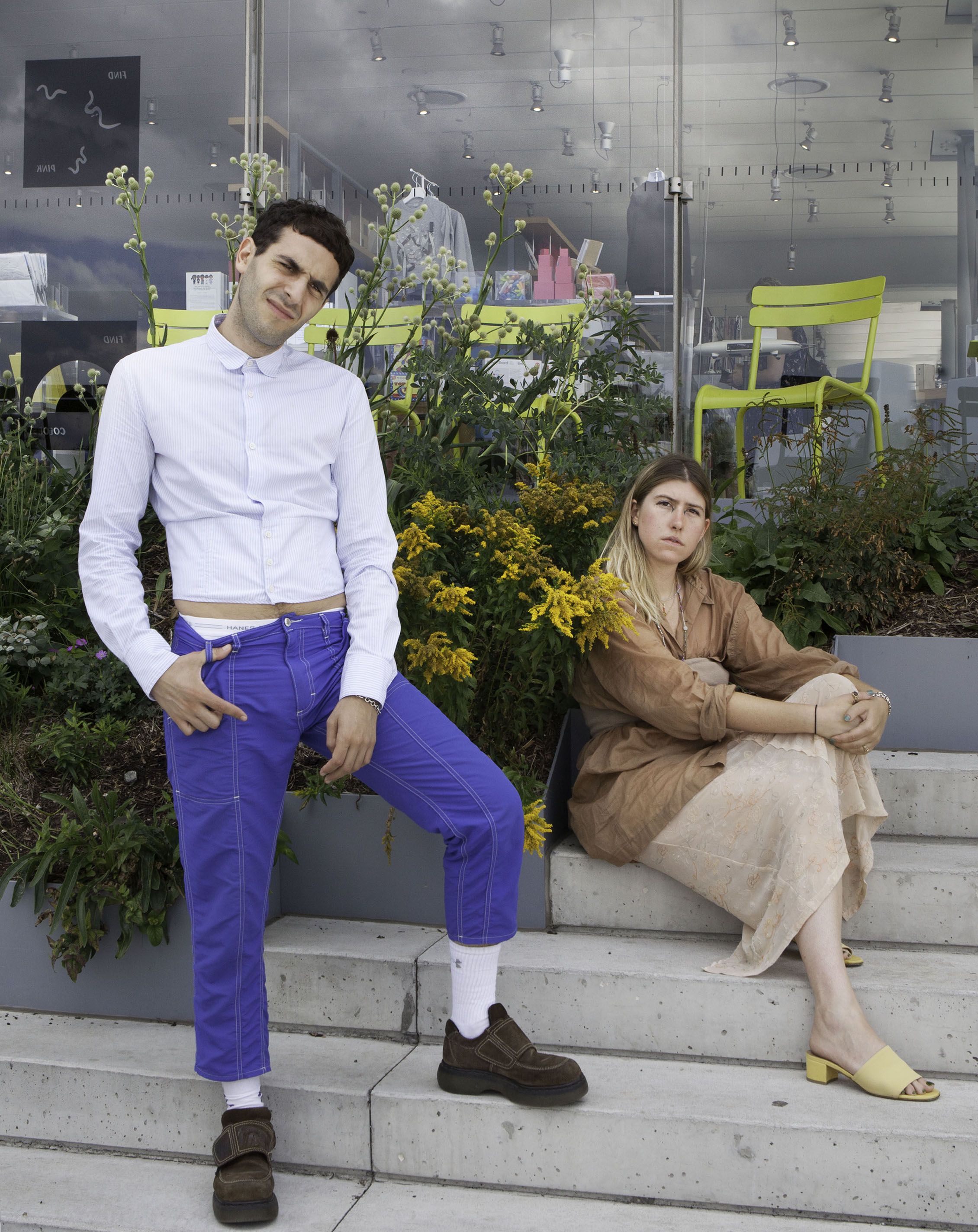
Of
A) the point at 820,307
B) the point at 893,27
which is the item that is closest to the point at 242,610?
the point at 820,307

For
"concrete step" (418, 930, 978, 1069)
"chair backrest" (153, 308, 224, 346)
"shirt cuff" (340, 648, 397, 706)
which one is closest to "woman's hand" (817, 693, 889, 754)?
"concrete step" (418, 930, 978, 1069)

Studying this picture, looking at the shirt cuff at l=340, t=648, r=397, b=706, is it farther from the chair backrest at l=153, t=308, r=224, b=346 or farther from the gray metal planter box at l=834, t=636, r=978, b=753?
the chair backrest at l=153, t=308, r=224, b=346

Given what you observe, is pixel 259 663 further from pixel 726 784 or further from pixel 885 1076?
pixel 885 1076

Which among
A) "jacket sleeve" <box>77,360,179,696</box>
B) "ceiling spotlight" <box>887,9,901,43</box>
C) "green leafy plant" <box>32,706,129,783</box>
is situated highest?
"ceiling spotlight" <box>887,9,901,43</box>

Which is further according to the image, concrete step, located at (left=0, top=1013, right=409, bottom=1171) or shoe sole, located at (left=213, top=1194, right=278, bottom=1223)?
concrete step, located at (left=0, top=1013, right=409, bottom=1171)

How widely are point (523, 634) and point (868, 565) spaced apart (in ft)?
4.80

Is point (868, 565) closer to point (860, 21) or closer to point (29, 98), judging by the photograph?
point (860, 21)

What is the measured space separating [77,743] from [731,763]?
5.10 feet

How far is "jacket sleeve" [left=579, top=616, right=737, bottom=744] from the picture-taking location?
2.24 m

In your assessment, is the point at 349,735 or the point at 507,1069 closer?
the point at 349,735

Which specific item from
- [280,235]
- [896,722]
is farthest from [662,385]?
[280,235]

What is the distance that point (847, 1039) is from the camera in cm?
193

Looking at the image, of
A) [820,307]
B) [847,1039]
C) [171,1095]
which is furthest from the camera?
[820,307]

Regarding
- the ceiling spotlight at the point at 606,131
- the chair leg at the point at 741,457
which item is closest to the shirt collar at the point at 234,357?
the chair leg at the point at 741,457
